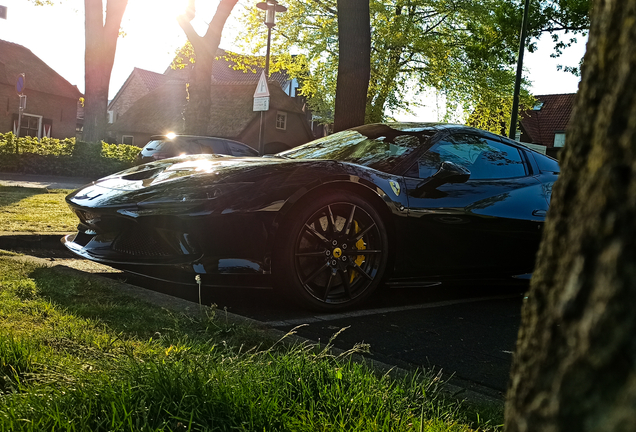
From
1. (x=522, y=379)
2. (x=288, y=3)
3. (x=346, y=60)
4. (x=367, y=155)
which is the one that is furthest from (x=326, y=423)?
(x=288, y=3)

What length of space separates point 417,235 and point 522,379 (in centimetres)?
333

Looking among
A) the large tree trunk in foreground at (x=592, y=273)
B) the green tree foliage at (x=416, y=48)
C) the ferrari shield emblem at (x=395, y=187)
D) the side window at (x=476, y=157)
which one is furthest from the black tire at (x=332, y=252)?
the green tree foliage at (x=416, y=48)

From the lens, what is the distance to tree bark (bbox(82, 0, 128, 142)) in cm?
2089

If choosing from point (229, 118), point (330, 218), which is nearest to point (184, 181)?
point (330, 218)

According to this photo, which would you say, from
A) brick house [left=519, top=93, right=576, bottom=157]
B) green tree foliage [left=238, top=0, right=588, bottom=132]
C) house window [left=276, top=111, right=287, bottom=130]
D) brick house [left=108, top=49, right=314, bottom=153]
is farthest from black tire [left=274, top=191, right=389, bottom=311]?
brick house [left=519, top=93, right=576, bottom=157]

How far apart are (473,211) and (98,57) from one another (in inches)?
767

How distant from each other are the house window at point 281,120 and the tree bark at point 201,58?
2427 centimetres

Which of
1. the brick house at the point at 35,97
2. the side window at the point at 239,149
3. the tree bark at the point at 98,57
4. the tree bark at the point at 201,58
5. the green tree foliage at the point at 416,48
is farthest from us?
the brick house at the point at 35,97

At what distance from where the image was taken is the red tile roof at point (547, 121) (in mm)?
52312

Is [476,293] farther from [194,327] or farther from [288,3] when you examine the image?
[288,3]

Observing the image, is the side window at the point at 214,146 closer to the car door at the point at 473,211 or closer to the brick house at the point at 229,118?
the car door at the point at 473,211

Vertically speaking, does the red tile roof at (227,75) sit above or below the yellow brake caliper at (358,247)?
above

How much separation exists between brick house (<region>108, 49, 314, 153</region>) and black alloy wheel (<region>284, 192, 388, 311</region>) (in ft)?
123

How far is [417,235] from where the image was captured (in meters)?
4.19
